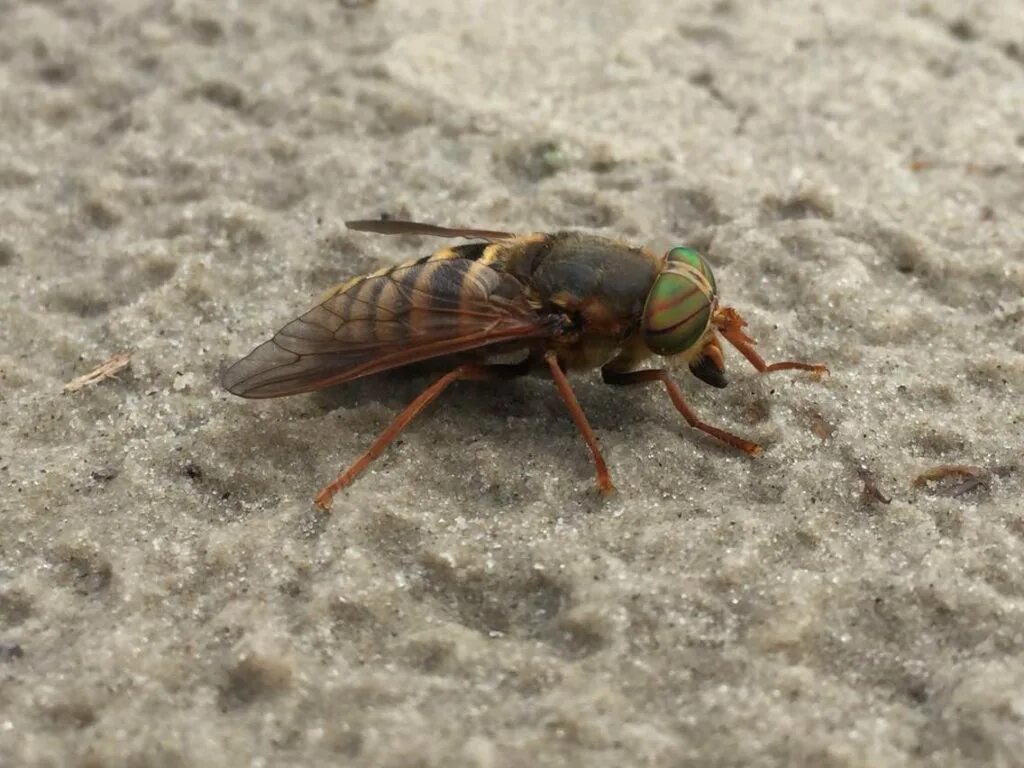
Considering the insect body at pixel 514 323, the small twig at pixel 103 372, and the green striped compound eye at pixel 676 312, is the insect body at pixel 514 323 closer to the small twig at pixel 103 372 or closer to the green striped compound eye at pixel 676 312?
the green striped compound eye at pixel 676 312

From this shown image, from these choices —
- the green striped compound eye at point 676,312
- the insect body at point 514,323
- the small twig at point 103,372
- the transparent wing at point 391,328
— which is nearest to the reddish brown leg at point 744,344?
the insect body at point 514,323

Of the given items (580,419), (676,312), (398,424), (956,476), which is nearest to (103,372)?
(398,424)

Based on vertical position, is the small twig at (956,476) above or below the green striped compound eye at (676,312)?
below

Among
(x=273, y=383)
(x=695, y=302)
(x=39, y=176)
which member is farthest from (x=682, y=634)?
(x=39, y=176)

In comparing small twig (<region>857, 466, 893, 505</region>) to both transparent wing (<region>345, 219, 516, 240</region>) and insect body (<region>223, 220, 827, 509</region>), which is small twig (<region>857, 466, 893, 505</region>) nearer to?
insect body (<region>223, 220, 827, 509</region>)

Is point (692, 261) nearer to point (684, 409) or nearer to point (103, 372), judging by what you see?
point (684, 409)

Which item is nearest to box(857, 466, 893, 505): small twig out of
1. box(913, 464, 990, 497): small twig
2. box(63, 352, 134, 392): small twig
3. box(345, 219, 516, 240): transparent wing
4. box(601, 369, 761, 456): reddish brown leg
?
box(913, 464, 990, 497): small twig

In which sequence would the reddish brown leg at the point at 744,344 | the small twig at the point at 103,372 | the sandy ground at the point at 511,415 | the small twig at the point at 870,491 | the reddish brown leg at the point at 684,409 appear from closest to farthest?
1. the sandy ground at the point at 511,415
2. the small twig at the point at 870,491
3. the reddish brown leg at the point at 684,409
4. the reddish brown leg at the point at 744,344
5. the small twig at the point at 103,372
